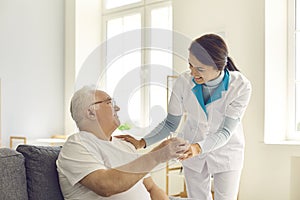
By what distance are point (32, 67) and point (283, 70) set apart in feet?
9.76

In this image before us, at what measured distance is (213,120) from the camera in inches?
80.2

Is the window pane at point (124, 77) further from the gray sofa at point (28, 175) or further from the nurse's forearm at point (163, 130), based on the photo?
the gray sofa at point (28, 175)

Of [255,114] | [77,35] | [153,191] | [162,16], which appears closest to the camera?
[153,191]

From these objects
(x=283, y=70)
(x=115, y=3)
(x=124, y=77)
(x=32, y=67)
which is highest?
(x=115, y=3)

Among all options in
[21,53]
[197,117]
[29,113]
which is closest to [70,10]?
[21,53]

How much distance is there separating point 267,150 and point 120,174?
2.19 m

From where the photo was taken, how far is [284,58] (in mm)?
3686

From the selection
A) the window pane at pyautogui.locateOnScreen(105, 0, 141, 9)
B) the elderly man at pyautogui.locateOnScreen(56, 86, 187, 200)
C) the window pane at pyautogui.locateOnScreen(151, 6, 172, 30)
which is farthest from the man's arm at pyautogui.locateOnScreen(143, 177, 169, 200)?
the window pane at pyautogui.locateOnScreen(105, 0, 141, 9)

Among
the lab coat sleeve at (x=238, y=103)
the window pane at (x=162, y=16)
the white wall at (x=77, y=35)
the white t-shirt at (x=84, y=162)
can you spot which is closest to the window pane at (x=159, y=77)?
the white t-shirt at (x=84, y=162)

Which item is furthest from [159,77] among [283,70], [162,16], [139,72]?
[162,16]

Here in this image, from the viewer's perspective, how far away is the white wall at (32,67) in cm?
505

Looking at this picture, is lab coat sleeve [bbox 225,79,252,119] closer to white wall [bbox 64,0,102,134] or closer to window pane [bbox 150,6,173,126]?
window pane [bbox 150,6,173,126]

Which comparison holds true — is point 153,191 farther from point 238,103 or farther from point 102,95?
point 102,95

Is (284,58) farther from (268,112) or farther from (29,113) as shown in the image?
(29,113)
